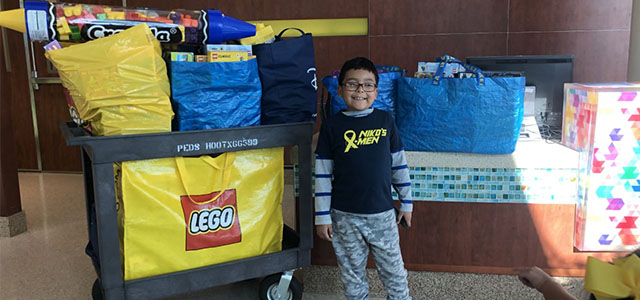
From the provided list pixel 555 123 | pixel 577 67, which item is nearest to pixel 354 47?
pixel 577 67

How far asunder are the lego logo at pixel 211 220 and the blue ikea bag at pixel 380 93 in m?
0.73

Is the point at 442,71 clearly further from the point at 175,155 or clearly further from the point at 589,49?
the point at 589,49

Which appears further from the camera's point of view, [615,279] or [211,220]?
[211,220]

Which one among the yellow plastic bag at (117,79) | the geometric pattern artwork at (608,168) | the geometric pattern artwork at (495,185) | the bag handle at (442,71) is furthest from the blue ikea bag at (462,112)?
the yellow plastic bag at (117,79)

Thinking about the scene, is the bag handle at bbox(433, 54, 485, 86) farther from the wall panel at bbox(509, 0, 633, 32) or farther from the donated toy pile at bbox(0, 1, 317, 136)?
the wall panel at bbox(509, 0, 633, 32)

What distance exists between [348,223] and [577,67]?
3.31m

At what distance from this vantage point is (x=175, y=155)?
6.12ft

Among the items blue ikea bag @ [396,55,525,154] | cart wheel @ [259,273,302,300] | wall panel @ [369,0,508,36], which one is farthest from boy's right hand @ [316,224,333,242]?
wall panel @ [369,0,508,36]

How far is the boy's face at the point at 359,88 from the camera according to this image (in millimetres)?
1930

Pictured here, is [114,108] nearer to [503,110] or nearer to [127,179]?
[127,179]

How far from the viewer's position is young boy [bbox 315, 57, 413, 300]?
1920 millimetres

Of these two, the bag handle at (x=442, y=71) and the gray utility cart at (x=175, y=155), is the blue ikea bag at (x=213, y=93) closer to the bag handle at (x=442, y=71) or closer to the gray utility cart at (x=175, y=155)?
the gray utility cart at (x=175, y=155)

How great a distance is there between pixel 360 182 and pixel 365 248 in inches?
11.2

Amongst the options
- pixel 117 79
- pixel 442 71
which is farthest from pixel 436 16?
pixel 117 79
